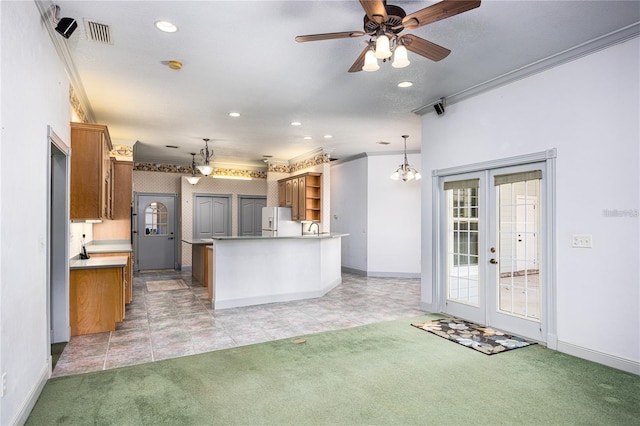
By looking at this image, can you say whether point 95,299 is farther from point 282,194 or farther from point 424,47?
point 282,194

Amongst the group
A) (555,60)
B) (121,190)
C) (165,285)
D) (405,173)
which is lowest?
(165,285)

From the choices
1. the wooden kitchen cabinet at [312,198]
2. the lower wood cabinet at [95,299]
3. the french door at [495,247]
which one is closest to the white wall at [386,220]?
the wooden kitchen cabinet at [312,198]

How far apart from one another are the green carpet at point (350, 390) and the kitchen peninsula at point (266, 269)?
181 cm

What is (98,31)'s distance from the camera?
3098 mm

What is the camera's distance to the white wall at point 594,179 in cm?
311

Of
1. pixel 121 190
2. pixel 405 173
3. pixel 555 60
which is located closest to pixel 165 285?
pixel 121 190

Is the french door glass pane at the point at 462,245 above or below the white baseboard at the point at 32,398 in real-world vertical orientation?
above

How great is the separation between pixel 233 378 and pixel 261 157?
6712 millimetres

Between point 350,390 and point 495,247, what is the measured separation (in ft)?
8.45

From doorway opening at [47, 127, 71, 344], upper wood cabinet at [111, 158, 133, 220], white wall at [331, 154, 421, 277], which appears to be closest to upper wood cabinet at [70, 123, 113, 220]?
doorway opening at [47, 127, 71, 344]

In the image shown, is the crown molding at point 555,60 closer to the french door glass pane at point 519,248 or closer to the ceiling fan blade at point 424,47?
the french door glass pane at point 519,248

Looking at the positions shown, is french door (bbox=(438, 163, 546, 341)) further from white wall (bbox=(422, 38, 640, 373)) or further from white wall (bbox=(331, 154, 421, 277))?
white wall (bbox=(331, 154, 421, 277))

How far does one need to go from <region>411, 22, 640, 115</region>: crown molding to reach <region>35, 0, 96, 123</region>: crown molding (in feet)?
13.7

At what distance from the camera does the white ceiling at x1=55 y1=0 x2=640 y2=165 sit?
2.83 metres
